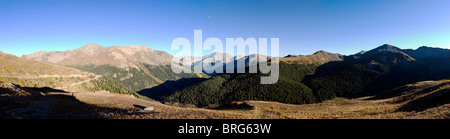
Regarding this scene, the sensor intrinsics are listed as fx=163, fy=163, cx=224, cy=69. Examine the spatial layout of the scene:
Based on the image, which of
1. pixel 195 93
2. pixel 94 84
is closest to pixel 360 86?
pixel 195 93

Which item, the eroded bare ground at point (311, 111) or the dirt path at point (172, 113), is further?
the eroded bare ground at point (311, 111)

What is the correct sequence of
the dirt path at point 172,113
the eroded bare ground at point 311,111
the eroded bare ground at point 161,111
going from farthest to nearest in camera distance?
the eroded bare ground at point 311,111
the dirt path at point 172,113
the eroded bare ground at point 161,111

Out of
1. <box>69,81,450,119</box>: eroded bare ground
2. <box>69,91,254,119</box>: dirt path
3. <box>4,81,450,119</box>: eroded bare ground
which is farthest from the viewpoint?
<box>69,81,450,119</box>: eroded bare ground

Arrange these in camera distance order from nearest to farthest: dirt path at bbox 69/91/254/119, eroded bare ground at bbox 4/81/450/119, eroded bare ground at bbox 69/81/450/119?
→ eroded bare ground at bbox 4/81/450/119, dirt path at bbox 69/91/254/119, eroded bare ground at bbox 69/81/450/119

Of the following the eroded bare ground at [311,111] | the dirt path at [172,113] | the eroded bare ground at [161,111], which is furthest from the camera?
the eroded bare ground at [311,111]

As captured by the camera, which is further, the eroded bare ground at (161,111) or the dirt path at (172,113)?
the dirt path at (172,113)
